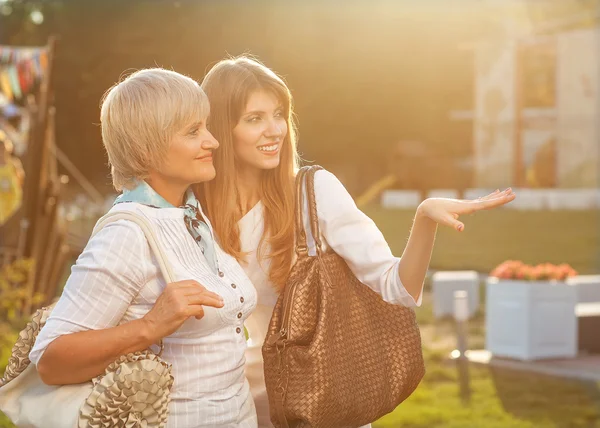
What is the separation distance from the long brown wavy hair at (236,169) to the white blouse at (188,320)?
0.95 feet

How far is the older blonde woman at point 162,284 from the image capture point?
2.46 meters

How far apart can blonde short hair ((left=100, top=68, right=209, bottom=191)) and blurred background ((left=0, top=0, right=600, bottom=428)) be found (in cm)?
564

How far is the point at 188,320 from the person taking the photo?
8.66 feet

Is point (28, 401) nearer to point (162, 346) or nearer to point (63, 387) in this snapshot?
point (63, 387)

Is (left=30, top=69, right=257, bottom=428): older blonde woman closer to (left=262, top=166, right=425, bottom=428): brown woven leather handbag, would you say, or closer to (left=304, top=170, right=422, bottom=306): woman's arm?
(left=262, top=166, right=425, bottom=428): brown woven leather handbag

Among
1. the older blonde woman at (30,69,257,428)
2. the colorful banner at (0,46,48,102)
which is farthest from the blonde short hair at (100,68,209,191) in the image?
the colorful banner at (0,46,48,102)

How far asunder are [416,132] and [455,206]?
3753 cm

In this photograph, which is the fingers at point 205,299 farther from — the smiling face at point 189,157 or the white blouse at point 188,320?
the smiling face at point 189,157

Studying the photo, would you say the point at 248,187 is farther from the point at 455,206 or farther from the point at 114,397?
the point at 114,397

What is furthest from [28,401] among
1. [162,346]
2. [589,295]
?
[589,295]

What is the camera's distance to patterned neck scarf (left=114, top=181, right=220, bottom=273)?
8.90 feet

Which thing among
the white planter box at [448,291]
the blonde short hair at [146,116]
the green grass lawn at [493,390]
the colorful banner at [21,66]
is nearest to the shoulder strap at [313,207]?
the blonde short hair at [146,116]

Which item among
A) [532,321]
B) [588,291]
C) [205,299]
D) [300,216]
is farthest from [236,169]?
[588,291]

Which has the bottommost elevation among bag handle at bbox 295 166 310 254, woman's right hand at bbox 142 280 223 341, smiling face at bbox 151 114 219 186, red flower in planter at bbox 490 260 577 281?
red flower in planter at bbox 490 260 577 281
